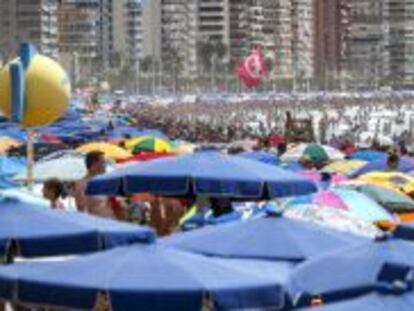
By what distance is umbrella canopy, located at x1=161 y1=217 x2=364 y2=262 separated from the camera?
660 cm

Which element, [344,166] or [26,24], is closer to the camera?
[344,166]

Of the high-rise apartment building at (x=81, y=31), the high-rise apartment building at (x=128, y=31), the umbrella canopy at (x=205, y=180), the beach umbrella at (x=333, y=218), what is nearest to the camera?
the beach umbrella at (x=333, y=218)

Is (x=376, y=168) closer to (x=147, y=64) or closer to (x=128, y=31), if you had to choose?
(x=147, y=64)

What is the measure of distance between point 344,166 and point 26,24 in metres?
91.9

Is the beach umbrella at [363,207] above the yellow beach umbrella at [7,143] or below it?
above

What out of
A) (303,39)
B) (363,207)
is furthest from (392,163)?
(303,39)

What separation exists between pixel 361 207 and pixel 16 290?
480 centimetres

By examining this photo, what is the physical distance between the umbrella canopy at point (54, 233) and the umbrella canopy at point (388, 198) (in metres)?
4.84

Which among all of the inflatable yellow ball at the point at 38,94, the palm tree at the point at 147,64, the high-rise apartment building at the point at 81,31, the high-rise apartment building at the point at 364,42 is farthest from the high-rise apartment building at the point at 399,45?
the inflatable yellow ball at the point at 38,94

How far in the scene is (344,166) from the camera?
1644 cm

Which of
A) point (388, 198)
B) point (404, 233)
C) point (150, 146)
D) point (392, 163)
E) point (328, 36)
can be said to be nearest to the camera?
point (404, 233)

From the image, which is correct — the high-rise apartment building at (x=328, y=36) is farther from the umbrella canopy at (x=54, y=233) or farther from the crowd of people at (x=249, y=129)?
the umbrella canopy at (x=54, y=233)

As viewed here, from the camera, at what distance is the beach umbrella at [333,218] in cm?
841

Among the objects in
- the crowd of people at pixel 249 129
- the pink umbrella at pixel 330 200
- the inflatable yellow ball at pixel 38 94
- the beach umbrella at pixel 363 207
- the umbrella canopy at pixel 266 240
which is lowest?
the crowd of people at pixel 249 129
